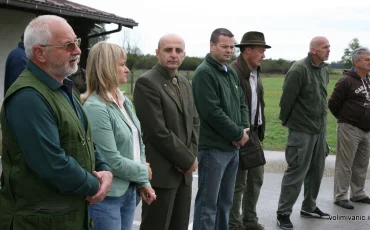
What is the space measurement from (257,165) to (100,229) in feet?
8.30

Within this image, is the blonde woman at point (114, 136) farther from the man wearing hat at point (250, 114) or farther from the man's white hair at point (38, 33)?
the man wearing hat at point (250, 114)

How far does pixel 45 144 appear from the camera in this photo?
2463 mm

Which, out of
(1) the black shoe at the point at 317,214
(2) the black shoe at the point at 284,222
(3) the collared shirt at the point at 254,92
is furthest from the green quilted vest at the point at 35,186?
(1) the black shoe at the point at 317,214

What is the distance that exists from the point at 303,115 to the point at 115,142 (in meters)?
3.22

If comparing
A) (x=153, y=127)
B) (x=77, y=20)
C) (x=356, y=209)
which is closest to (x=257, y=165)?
(x=153, y=127)

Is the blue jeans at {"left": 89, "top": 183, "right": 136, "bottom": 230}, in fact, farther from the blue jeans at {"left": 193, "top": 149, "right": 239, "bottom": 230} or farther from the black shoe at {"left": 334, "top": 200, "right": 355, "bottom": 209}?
the black shoe at {"left": 334, "top": 200, "right": 355, "bottom": 209}

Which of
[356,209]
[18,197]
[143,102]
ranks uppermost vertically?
[143,102]

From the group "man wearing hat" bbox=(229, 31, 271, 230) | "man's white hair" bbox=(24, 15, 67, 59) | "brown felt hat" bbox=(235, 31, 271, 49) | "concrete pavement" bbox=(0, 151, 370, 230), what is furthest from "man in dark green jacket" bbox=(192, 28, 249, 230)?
"man's white hair" bbox=(24, 15, 67, 59)

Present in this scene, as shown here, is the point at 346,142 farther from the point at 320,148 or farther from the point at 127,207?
the point at 127,207

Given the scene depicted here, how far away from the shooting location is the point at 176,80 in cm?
446

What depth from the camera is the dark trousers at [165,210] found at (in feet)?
13.7

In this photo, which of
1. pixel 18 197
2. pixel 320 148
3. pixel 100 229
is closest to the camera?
pixel 18 197

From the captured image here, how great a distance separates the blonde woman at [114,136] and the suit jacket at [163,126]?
0.40 meters

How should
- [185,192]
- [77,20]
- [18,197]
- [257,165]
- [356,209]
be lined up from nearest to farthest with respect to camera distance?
[18,197]
[185,192]
[257,165]
[356,209]
[77,20]
